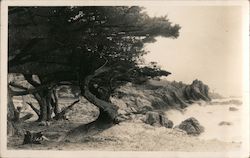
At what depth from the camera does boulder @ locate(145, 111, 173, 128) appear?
4.29ft

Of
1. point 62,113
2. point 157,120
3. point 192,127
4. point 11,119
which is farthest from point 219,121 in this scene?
point 11,119

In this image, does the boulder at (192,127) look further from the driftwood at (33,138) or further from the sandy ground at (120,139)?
the driftwood at (33,138)

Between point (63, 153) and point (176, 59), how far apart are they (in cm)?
49

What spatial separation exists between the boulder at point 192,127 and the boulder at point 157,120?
50mm

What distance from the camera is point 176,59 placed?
132cm

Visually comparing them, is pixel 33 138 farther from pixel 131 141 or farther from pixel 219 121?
pixel 219 121

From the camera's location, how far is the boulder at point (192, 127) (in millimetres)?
1303

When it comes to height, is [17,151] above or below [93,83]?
below

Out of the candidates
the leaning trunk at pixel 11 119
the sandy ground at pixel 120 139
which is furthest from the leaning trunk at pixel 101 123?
the leaning trunk at pixel 11 119

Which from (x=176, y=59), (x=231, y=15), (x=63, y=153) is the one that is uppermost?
(x=231, y=15)

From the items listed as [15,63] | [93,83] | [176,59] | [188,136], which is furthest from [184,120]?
[15,63]

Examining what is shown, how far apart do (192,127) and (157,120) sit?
12 cm

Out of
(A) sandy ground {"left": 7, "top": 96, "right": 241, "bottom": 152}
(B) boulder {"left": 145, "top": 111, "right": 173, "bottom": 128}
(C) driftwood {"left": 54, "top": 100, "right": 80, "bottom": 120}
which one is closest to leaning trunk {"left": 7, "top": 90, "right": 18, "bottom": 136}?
(A) sandy ground {"left": 7, "top": 96, "right": 241, "bottom": 152}

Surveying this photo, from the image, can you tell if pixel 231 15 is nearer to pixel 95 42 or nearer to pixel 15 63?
pixel 95 42
